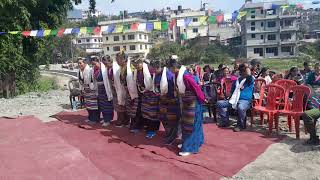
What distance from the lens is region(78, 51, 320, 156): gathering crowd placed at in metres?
6.75

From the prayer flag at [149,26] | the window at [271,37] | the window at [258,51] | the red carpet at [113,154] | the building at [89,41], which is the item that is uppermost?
Result: the building at [89,41]

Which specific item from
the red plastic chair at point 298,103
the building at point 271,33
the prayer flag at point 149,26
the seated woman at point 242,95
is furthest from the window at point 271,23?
the red plastic chair at point 298,103

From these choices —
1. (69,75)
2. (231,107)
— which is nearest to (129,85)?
(231,107)

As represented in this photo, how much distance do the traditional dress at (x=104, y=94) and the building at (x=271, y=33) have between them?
47.0 meters

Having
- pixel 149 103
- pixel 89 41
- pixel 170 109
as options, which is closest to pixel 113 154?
pixel 170 109

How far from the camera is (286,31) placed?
176 feet

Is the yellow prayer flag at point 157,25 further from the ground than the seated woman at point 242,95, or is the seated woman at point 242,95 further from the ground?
the yellow prayer flag at point 157,25

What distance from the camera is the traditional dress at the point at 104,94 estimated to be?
8562 millimetres

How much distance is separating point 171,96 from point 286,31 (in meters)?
50.4

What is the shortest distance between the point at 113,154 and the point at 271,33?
51188 millimetres

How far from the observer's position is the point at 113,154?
261 inches

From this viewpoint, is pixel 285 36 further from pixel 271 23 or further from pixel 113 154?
pixel 113 154

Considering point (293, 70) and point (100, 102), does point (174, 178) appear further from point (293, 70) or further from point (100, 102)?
point (293, 70)

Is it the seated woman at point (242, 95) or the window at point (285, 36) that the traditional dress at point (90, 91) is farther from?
the window at point (285, 36)
